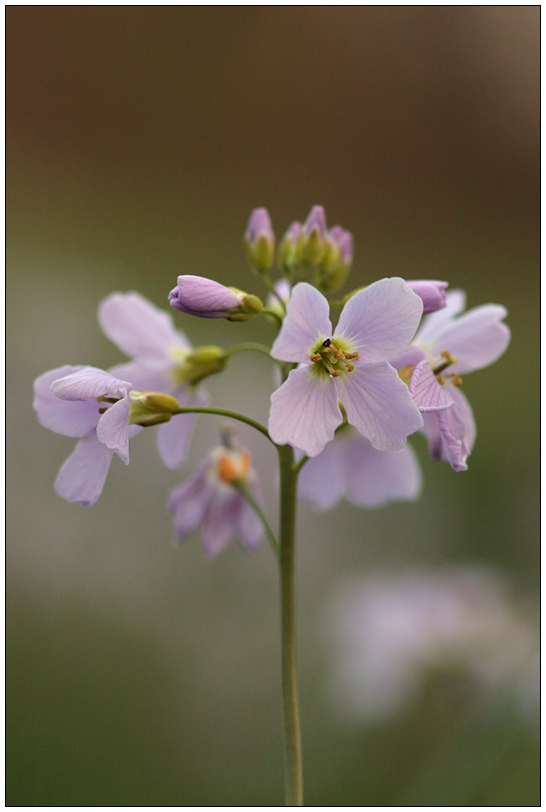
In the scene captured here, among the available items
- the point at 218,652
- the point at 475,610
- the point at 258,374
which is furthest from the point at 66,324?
the point at 475,610

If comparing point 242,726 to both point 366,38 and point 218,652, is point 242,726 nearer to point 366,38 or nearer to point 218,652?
point 218,652

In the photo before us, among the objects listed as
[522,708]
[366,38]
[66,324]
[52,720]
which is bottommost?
[52,720]

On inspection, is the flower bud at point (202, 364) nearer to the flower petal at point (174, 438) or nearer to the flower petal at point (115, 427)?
the flower petal at point (174, 438)

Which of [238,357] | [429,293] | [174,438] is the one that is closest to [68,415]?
[174,438]

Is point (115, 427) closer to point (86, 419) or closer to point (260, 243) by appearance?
point (86, 419)

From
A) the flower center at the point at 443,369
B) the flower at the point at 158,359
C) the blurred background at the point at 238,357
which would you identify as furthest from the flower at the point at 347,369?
the blurred background at the point at 238,357

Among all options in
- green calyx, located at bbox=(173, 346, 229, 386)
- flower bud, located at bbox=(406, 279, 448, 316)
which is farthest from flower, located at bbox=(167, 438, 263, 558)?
flower bud, located at bbox=(406, 279, 448, 316)

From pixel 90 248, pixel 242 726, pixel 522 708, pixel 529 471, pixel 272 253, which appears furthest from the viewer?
pixel 90 248
